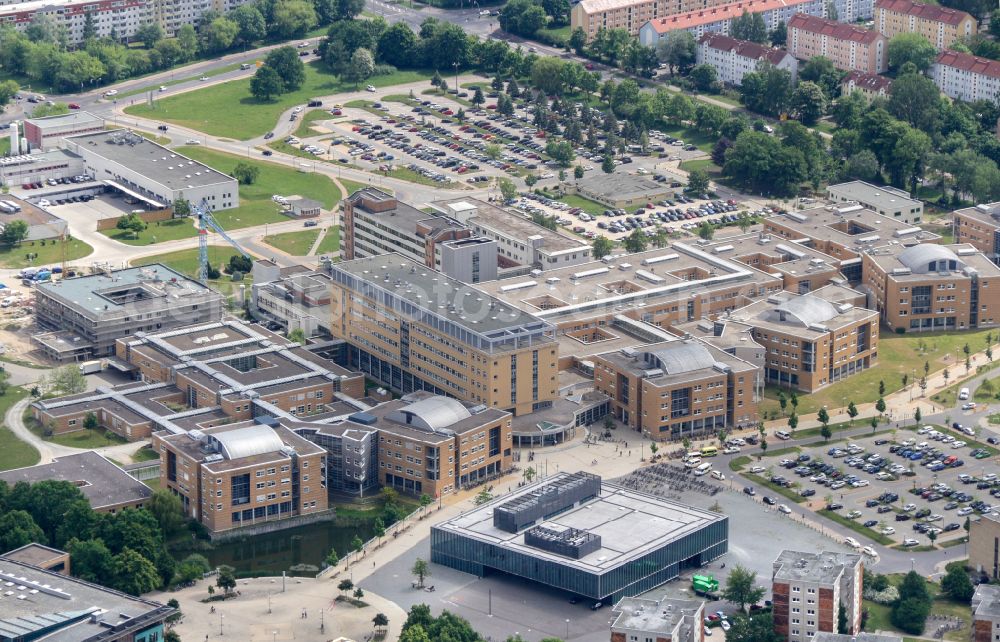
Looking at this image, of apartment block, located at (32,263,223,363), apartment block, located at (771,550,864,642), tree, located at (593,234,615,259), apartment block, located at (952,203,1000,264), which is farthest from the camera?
tree, located at (593,234,615,259)

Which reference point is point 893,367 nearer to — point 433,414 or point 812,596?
point 433,414

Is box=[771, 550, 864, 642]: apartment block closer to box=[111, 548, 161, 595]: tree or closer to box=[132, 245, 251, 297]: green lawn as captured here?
box=[111, 548, 161, 595]: tree

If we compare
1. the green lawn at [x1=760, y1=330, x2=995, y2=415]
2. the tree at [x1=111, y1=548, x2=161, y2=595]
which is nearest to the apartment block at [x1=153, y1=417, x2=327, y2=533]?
the tree at [x1=111, y1=548, x2=161, y2=595]

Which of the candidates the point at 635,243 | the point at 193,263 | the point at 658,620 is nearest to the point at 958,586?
the point at 658,620

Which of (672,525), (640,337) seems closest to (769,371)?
(640,337)

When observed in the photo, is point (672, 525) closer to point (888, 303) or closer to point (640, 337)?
point (640, 337)

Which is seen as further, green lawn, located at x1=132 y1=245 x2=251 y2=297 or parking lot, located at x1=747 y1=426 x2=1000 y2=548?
green lawn, located at x1=132 y1=245 x2=251 y2=297
